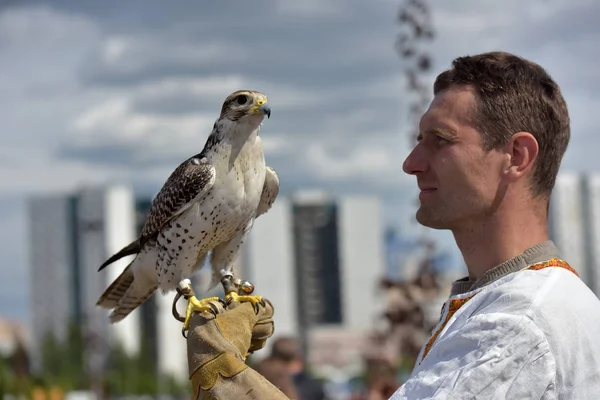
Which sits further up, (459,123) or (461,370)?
(459,123)

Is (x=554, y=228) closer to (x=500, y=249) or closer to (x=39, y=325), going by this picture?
(x=39, y=325)

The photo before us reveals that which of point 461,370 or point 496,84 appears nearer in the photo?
point 461,370

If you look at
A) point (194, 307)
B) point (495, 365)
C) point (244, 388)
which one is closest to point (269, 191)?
point (194, 307)

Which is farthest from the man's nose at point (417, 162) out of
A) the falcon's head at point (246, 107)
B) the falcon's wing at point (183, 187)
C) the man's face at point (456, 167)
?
the falcon's wing at point (183, 187)

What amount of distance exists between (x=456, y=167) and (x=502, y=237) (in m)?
0.19

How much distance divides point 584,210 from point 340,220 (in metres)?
24.6

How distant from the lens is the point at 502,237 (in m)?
2.27

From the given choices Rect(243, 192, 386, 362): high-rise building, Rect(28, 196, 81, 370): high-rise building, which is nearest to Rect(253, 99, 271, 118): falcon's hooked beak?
Rect(243, 192, 386, 362): high-rise building

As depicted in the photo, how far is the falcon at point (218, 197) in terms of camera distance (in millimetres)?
3145

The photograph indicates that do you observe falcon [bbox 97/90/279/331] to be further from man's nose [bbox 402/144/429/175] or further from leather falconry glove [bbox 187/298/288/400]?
man's nose [bbox 402/144/429/175]

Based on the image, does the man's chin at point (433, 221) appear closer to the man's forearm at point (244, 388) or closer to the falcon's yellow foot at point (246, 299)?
the man's forearm at point (244, 388)

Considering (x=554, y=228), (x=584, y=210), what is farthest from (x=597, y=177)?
(x=554, y=228)

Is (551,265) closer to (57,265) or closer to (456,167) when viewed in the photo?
(456,167)

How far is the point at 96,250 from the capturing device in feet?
63.3
